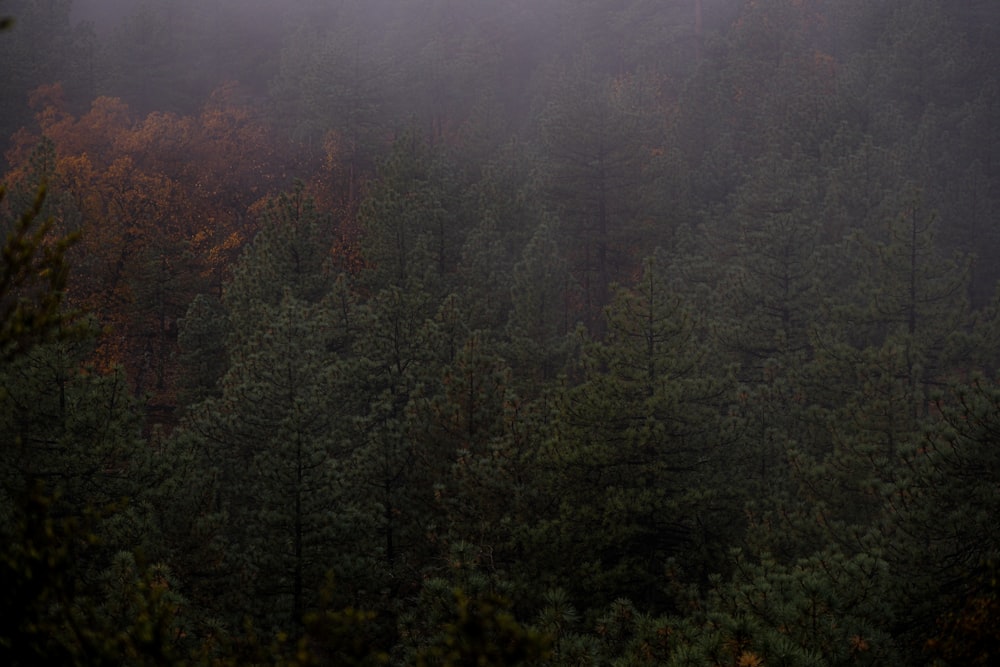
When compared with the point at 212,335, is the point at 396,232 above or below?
Result: above

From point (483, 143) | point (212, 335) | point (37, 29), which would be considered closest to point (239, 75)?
point (37, 29)

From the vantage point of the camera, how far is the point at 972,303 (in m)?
24.6

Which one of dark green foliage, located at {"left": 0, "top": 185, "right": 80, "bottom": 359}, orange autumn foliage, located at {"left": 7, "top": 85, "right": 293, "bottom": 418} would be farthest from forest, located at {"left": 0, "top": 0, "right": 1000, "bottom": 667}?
orange autumn foliage, located at {"left": 7, "top": 85, "right": 293, "bottom": 418}

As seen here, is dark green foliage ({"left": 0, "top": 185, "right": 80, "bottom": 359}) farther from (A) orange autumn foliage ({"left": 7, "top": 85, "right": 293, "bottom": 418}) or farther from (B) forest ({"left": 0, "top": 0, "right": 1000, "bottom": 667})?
(A) orange autumn foliage ({"left": 7, "top": 85, "right": 293, "bottom": 418})

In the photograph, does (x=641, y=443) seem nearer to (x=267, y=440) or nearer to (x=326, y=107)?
(x=267, y=440)

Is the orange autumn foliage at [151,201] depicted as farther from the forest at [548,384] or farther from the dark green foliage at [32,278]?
the dark green foliage at [32,278]

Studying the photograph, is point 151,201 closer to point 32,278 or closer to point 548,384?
point 548,384

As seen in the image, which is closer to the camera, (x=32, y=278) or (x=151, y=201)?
(x=32, y=278)

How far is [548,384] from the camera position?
602 inches

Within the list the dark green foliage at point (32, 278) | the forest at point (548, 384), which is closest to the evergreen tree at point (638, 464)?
the forest at point (548, 384)

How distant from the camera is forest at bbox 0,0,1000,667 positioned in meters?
7.54

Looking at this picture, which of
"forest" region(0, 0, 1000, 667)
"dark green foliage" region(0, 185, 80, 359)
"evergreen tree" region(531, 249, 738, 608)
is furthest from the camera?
"evergreen tree" region(531, 249, 738, 608)

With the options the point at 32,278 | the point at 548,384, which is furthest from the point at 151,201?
the point at 32,278

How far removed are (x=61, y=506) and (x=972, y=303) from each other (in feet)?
95.9
